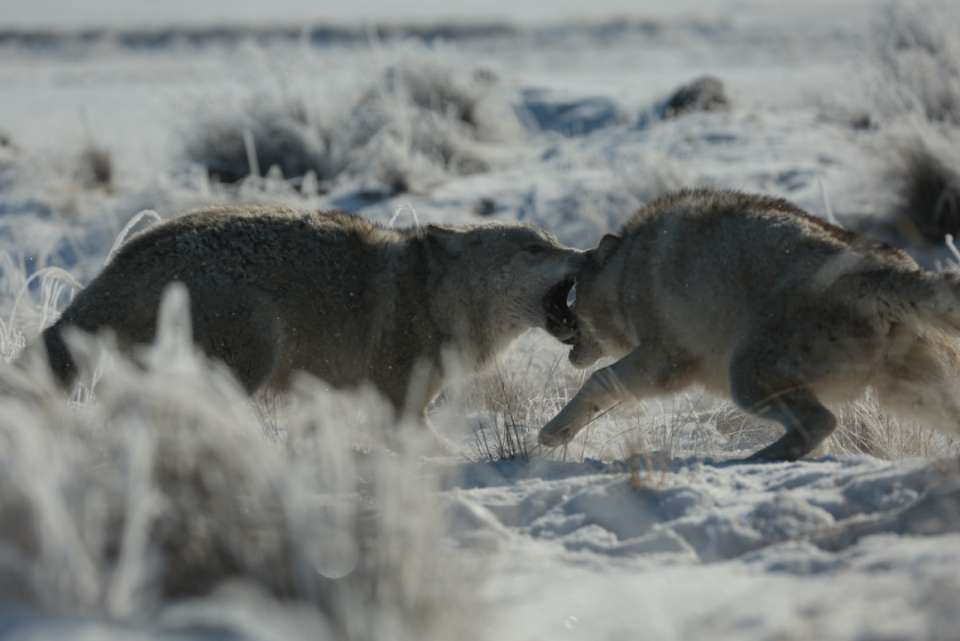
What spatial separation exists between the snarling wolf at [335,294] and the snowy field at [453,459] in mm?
304

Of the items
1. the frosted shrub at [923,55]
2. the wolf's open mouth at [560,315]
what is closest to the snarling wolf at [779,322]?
the wolf's open mouth at [560,315]

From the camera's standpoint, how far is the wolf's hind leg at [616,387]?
427 centimetres

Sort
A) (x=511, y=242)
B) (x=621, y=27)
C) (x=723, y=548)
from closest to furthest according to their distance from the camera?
(x=723, y=548)
(x=511, y=242)
(x=621, y=27)

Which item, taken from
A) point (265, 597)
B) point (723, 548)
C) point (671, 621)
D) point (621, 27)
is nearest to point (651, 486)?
point (723, 548)

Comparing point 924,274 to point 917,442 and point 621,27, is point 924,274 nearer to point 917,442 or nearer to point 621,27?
point 917,442

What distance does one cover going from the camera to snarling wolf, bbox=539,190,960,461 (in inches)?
143

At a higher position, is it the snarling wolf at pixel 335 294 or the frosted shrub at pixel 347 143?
the frosted shrub at pixel 347 143

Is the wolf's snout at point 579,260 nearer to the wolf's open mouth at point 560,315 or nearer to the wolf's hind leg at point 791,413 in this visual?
the wolf's open mouth at point 560,315

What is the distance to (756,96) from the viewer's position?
1584 centimetres

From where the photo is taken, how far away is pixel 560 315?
5.35 meters

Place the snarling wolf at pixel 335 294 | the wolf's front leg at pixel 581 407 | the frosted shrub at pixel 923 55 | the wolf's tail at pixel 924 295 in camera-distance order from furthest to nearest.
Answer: the frosted shrub at pixel 923 55
the wolf's front leg at pixel 581 407
the snarling wolf at pixel 335 294
the wolf's tail at pixel 924 295

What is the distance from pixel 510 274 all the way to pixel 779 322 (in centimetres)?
190

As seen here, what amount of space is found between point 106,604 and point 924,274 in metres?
3.29

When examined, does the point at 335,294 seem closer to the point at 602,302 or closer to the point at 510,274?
the point at 510,274
